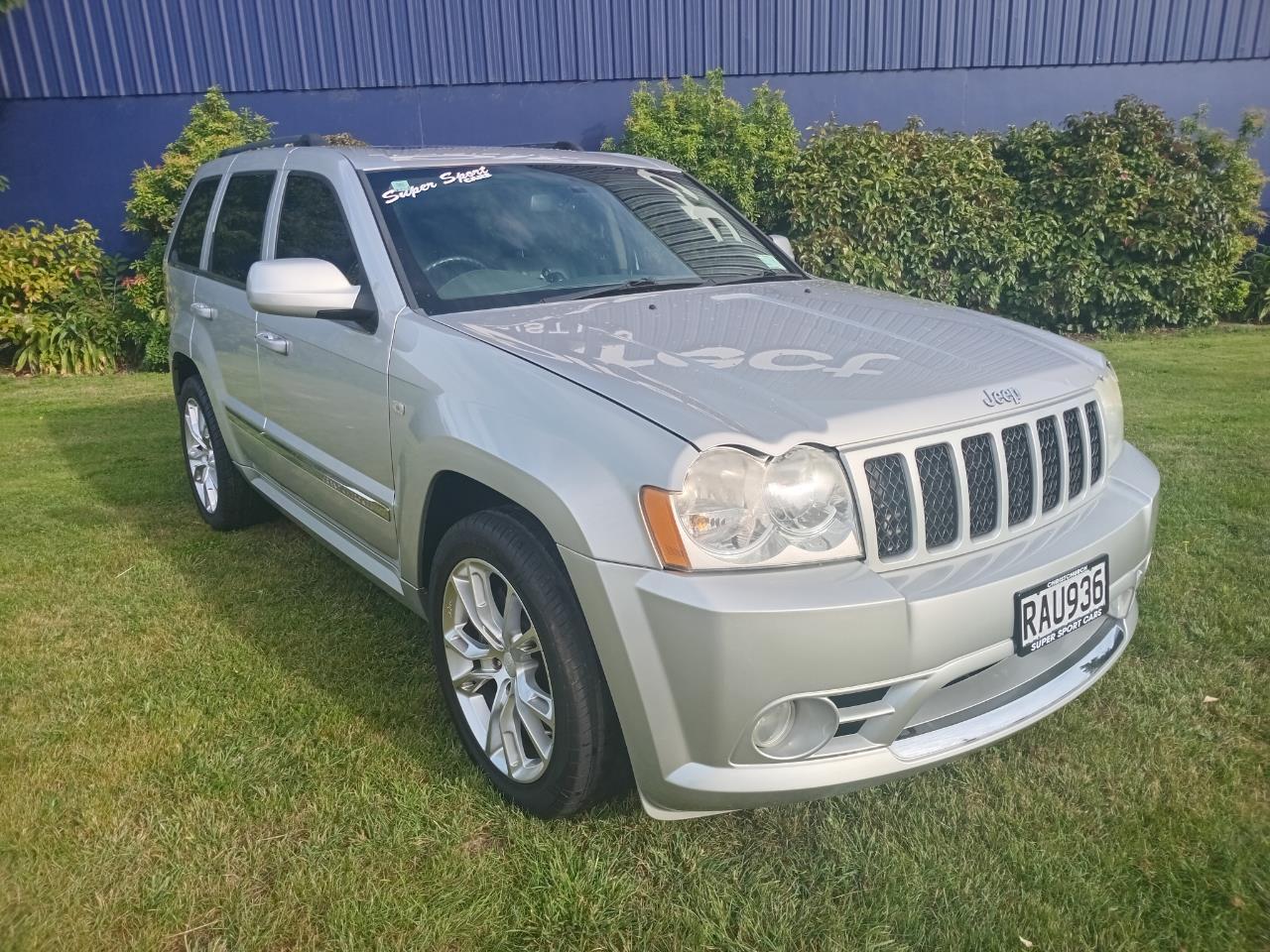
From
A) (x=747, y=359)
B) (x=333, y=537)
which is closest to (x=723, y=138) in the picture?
(x=333, y=537)

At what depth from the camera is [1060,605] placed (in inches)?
87.3

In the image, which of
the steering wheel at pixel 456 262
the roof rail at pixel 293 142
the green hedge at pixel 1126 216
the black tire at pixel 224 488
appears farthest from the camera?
the green hedge at pixel 1126 216

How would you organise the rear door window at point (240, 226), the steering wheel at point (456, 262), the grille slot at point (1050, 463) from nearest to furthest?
the grille slot at point (1050, 463) < the steering wheel at point (456, 262) < the rear door window at point (240, 226)

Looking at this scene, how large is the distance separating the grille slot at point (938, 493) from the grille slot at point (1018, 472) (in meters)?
0.20

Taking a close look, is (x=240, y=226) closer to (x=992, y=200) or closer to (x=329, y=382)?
(x=329, y=382)

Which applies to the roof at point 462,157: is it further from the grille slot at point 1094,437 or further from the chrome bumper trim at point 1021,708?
the chrome bumper trim at point 1021,708

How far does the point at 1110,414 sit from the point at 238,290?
3259 mm

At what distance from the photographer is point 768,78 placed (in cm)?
1009

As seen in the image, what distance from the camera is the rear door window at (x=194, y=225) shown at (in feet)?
15.1

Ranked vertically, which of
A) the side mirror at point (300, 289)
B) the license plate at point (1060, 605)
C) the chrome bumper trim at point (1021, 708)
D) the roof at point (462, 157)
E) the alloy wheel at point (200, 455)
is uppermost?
the roof at point (462, 157)

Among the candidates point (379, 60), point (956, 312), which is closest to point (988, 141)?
point (379, 60)

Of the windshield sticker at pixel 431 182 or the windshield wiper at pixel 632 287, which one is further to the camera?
the windshield sticker at pixel 431 182

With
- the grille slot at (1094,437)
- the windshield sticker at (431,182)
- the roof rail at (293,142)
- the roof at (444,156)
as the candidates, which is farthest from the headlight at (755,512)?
the roof rail at (293,142)

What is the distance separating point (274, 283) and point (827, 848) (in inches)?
84.9
